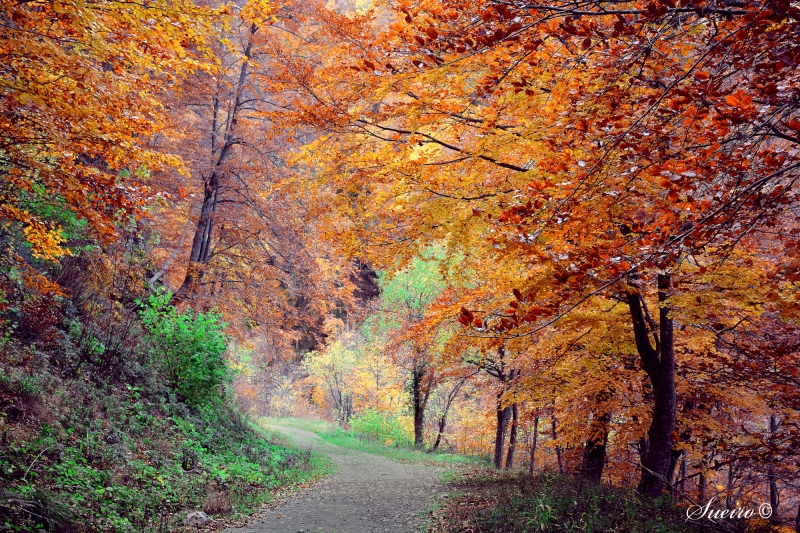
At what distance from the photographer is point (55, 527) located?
4348mm

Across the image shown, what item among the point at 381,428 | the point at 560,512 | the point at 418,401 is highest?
the point at 418,401

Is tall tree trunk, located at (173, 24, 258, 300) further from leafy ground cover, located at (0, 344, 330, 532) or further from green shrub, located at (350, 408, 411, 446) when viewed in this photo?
green shrub, located at (350, 408, 411, 446)

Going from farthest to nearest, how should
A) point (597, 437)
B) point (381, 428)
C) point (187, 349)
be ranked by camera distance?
point (381, 428) → point (187, 349) → point (597, 437)

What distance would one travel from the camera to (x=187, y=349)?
9.69 m

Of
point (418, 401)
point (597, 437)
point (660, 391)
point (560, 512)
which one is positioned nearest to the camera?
point (560, 512)

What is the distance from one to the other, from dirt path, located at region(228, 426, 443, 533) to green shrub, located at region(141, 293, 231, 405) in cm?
319

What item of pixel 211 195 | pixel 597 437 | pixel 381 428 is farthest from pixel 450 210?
pixel 381 428

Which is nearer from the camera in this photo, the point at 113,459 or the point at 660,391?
the point at 113,459

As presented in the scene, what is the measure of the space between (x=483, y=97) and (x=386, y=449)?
1601 centimetres

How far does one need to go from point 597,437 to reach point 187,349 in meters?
8.41

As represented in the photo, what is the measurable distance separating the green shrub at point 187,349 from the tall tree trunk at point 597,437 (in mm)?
7435

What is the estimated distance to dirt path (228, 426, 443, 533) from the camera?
21.4 feet

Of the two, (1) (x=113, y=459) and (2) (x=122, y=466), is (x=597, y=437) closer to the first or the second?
(2) (x=122, y=466)

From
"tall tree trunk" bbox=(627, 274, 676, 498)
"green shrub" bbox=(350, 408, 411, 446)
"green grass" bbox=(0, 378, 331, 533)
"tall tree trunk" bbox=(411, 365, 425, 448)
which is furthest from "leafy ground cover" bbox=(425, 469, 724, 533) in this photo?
"green shrub" bbox=(350, 408, 411, 446)
